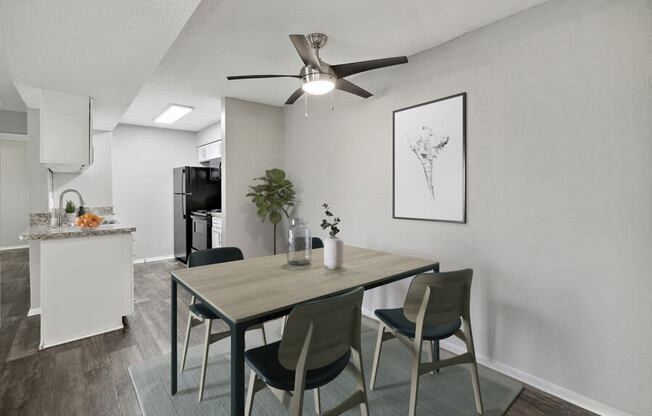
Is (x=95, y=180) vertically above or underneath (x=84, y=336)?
above

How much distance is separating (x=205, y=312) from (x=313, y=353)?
42.5 inches

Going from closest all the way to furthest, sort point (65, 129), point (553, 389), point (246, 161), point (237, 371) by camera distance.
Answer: point (237, 371), point (553, 389), point (65, 129), point (246, 161)

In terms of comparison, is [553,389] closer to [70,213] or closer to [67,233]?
[67,233]

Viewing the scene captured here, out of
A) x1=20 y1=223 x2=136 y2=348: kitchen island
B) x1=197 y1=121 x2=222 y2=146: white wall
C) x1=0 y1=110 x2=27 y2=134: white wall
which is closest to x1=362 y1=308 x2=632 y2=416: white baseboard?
x1=20 y1=223 x2=136 y2=348: kitchen island

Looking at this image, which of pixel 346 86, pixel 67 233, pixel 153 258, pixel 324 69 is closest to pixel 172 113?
pixel 67 233

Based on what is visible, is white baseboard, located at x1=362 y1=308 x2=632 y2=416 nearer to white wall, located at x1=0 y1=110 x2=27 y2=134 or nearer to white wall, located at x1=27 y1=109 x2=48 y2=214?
white wall, located at x1=27 y1=109 x2=48 y2=214

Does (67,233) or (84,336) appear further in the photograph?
(84,336)

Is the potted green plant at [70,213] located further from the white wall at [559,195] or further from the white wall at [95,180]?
the white wall at [559,195]

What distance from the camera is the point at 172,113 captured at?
462cm

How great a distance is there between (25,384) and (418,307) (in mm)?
2665

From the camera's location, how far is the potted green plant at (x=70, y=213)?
11.7 ft

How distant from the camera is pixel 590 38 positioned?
6.02 ft

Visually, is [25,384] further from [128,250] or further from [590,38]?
[590,38]

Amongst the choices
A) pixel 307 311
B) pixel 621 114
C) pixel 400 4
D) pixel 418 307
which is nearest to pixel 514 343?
pixel 418 307
